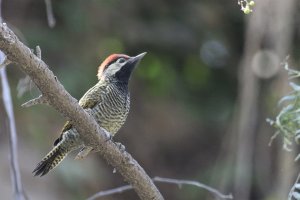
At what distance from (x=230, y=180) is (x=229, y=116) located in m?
1.09

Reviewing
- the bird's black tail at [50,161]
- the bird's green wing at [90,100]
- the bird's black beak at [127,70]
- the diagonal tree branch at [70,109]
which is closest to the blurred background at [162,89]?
the bird's black beak at [127,70]

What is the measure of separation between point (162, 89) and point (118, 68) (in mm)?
3410

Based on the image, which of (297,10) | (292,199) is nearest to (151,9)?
(297,10)

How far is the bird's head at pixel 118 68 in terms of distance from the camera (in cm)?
513

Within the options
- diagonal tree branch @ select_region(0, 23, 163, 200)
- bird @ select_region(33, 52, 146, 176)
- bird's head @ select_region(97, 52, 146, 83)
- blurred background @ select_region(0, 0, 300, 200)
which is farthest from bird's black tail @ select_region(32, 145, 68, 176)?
blurred background @ select_region(0, 0, 300, 200)

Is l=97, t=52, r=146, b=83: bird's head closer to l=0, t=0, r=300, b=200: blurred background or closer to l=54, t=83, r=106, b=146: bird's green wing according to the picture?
l=54, t=83, r=106, b=146: bird's green wing

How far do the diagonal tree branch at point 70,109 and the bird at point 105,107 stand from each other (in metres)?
0.60

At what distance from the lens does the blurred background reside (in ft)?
25.5

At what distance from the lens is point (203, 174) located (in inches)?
336

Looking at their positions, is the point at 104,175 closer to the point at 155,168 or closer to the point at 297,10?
the point at 155,168

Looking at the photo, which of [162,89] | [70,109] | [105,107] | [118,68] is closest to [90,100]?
[105,107]

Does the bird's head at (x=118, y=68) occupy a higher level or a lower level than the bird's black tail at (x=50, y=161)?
higher

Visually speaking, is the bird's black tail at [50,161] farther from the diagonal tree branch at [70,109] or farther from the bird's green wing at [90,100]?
the diagonal tree branch at [70,109]

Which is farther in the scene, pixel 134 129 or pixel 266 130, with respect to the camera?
pixel 134 129
